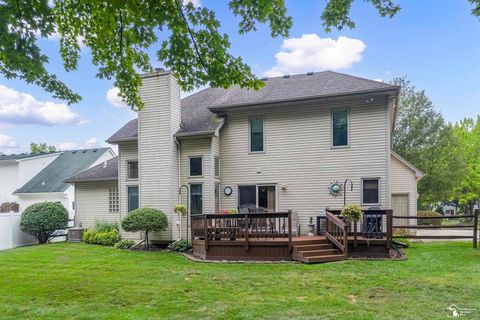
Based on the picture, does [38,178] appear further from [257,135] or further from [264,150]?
[264,150]

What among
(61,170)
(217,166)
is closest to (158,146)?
(217,166)

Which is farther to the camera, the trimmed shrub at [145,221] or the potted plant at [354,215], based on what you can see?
the trimmed shrub at [145,221]

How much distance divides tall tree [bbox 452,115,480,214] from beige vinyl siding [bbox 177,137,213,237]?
25614 millimetres

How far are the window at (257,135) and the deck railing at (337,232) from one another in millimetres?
4229

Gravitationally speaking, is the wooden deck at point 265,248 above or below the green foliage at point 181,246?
above

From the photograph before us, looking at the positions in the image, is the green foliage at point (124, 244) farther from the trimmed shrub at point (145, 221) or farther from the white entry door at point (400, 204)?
the white entry door at point (400, 204)

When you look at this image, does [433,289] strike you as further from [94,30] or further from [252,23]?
[94,30]

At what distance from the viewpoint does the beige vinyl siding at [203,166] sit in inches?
498

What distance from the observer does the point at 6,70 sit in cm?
468

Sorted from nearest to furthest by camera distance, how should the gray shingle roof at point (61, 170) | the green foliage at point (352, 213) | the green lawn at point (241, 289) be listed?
the green lawn at point (241, 289)
the green foliage at point (352, 213)
the gray shingle roof at point (61, 170)

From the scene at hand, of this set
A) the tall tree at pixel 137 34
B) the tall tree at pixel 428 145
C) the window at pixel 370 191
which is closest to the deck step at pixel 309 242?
the window at pixel 370 191

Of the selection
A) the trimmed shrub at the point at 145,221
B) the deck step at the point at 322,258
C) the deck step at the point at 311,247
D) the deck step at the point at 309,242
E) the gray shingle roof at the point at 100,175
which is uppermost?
the gray shingle roof at the point at 100,175

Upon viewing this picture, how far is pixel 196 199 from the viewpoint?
1287 cm

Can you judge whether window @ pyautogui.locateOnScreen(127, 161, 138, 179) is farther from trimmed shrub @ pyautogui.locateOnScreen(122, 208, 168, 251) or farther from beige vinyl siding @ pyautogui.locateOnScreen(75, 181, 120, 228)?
trimmed shrub @ pyautogui.locateOnScreen(122, 208, 168, 251)
